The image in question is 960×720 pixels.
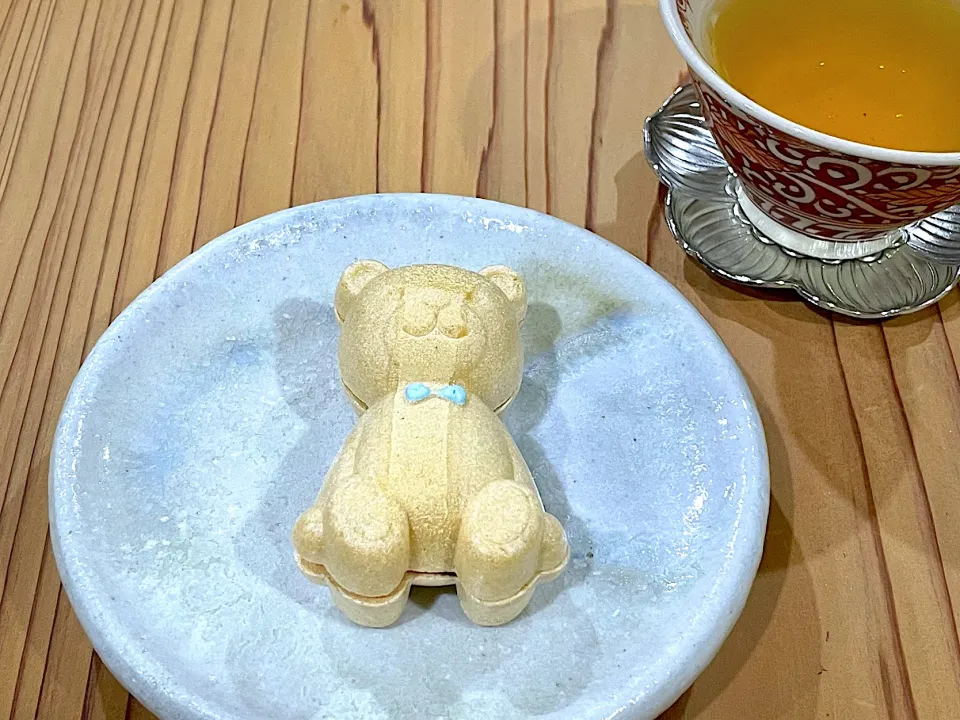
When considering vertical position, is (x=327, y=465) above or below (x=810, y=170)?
below

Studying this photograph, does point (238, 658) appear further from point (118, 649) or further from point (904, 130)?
point (904, 130)

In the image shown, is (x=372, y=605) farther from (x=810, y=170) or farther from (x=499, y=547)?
(x=810, y=170)

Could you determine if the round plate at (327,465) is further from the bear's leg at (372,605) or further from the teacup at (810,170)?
the teacup at (810,170)

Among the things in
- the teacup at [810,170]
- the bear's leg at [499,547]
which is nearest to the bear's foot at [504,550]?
the bear's leg at [499,547]

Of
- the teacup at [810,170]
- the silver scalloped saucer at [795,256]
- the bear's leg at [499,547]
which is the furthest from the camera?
the silver scalloped saucer at [795,256]

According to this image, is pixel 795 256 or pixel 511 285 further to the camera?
pixel 795 256

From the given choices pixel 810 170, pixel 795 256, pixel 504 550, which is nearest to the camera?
pixel 504 550

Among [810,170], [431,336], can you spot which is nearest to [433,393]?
[431,336]

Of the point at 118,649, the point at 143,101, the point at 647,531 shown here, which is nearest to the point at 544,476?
the point at 647,531
